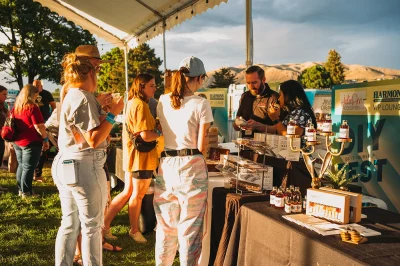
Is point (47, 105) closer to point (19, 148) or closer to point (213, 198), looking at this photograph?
point (19, 148)

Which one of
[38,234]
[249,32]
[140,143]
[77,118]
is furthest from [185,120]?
[38,234]

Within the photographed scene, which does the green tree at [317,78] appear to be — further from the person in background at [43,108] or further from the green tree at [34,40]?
the person in background at [43,108]

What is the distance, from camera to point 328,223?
5.47ft

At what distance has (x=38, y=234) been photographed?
12.4 feet

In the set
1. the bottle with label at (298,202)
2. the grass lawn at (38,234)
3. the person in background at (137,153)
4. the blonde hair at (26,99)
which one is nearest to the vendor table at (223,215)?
the bottle with label at (298,202)

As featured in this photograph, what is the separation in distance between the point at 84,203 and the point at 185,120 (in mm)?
729

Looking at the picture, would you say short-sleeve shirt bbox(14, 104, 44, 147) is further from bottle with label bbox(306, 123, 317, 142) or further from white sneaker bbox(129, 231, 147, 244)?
bottle with label bbox(306, 123, 317, 142)

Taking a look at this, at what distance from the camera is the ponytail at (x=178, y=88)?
6.88 feet

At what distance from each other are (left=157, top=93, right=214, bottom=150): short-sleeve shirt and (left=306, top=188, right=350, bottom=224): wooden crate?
0.71m

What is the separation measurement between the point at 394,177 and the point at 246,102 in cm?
144

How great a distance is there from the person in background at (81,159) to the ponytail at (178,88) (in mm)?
358

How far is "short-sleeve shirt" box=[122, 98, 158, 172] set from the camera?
2.79 metres

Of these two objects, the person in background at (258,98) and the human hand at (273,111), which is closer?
the human hand at (273,111)

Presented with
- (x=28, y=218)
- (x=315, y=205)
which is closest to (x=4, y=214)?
(x=28, y=218)
